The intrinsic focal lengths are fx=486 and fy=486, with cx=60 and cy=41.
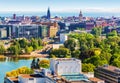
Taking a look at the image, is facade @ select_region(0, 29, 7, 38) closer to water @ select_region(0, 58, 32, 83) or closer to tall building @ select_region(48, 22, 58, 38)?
tall building @ select_region(48, 22, 58, 38)

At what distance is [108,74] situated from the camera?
877 inches

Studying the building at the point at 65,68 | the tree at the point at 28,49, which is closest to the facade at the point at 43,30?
the tree at the point at 28,49

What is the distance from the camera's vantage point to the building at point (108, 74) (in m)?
21.6

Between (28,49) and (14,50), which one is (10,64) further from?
(28,49)

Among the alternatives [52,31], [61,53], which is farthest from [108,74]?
[52,31]

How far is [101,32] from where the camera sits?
5916 centimetres

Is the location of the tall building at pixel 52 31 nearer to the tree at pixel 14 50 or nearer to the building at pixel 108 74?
the tree at pixel 14 50

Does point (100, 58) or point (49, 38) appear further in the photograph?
point (49, 38)

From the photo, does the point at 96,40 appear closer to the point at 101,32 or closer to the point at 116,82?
the point at 101,32

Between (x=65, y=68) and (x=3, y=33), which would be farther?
(x=3, y=33)

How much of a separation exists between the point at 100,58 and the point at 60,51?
8.65 meters

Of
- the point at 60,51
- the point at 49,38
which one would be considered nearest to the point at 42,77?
the point at 60,51

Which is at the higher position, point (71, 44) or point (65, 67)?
point (65, 67)

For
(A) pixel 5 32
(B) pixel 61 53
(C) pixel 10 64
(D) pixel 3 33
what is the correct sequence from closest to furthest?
(C) pixel 10 64 < (B) pixel 61 53 < (D) pixel 3 33 < (A) pixel 5 32
